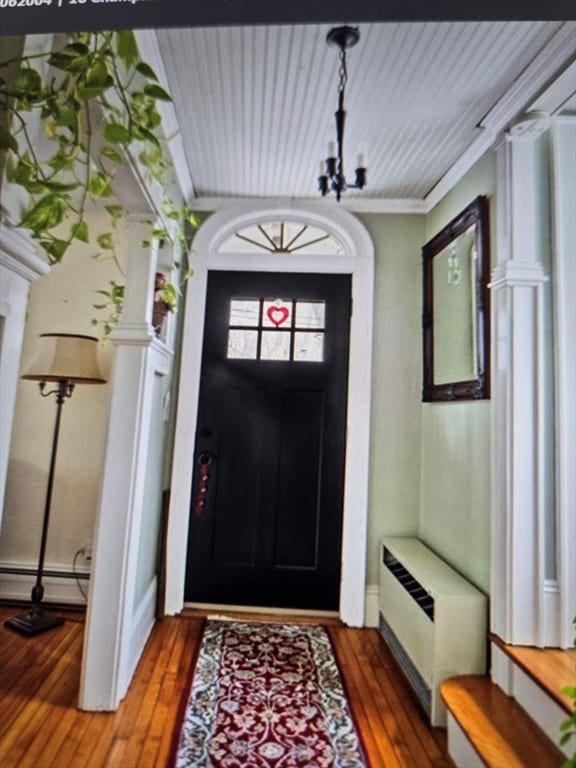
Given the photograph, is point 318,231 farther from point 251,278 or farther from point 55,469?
point 55,469

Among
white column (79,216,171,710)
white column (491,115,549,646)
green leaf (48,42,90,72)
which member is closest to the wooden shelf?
white column (491,115,549,646)

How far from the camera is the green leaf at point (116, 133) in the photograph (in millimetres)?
1125

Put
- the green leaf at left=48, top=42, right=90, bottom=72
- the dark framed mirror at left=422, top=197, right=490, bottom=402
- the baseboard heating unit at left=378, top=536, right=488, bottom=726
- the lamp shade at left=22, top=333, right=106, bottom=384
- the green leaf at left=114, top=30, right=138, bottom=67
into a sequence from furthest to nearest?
the lamp shade at left=22, top=333, right=106, bottom=384, the dark framed mirror at left=422, top=197, right=490, bottom=402, the baseboard heating unit at left=378, top=536, right=488, bottom=726, the green leaf at left=114, top=30, right=138, bottom=67, the green leaf at left=48, top=42, right=90, bottom=72

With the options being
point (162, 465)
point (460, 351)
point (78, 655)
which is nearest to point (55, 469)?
point (162, 465)

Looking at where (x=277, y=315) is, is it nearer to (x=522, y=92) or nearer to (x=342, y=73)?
(x=342, y=73)

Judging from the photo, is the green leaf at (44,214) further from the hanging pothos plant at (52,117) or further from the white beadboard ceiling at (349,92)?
the white beadboard ceiling at (349,92)

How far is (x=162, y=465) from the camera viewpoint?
2.69 meters

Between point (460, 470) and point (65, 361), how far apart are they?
2.22 meters

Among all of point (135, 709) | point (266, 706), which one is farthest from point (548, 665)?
point (135, 709)

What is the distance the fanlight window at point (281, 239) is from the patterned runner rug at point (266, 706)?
2.39 meters

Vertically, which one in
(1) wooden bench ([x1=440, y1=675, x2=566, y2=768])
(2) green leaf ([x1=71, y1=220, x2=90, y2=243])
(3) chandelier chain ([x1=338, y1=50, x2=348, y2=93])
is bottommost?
(1) wooden bench ([x1=440, y1=675, x2=566, y2=768])

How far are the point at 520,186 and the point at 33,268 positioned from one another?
6.14ft

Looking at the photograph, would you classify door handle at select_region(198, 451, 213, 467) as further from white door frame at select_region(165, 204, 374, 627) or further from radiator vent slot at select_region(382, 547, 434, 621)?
radiator vent slot at select_region(382, 547, 434, 621)

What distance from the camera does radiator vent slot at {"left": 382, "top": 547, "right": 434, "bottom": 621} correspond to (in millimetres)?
1934
